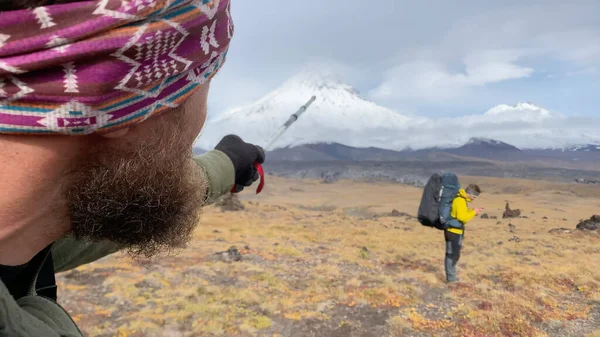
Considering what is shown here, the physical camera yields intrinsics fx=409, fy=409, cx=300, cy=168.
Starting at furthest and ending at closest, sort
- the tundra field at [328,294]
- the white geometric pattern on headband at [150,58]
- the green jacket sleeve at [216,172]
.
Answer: the tundra field at [328,294]
the green jacket sleeve at [216,172]
the white geometric pattern on headband at [150,58]

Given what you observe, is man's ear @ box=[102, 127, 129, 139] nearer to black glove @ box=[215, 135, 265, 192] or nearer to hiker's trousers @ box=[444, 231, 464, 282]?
black glove @ box=[215, 135, 265, 192]

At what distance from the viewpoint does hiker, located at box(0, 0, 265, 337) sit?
999 mm

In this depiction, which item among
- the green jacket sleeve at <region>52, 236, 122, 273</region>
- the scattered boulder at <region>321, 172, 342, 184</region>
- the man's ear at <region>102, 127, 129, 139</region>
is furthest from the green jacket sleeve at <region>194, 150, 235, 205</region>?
the scattered boulder at <region>321, 172, 342, 184</region>

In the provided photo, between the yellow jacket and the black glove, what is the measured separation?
24.0 ft

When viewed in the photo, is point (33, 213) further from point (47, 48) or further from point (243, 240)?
point (243, 240)

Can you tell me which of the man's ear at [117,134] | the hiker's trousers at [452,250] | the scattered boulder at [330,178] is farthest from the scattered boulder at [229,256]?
the scattered boulder at [330,178]

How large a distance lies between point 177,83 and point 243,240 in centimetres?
1590

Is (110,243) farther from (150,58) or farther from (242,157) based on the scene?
(150,58)

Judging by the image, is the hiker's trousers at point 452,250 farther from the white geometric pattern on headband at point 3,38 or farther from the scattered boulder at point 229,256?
the white geometric pattern on headband at point 3,38

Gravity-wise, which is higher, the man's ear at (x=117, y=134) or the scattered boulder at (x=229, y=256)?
the man's ear at (x=117, y=134)

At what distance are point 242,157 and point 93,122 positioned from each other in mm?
1870

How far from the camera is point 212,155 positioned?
112 inches

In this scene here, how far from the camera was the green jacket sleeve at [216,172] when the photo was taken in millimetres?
2658

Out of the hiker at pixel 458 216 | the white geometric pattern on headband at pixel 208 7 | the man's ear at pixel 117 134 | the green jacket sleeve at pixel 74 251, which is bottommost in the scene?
the hiker at pixel 458 216
